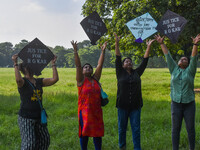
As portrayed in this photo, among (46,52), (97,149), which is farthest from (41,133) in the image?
(46,52)

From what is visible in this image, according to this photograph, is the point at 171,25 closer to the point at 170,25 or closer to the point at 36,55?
the point at 170,25

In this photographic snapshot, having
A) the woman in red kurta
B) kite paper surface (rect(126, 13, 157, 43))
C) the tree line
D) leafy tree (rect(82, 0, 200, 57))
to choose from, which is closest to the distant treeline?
the tree line

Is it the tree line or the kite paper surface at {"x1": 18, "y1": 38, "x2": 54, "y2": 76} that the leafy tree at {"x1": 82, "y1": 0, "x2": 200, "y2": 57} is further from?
the tree line

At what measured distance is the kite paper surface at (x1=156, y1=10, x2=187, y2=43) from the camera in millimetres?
5145

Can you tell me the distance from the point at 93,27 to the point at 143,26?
Answer: 1223 millimetres

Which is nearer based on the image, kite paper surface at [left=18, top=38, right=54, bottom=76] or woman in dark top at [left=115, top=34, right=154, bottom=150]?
kite paper surface at [left=18, top=38, right=54, bottom=76]

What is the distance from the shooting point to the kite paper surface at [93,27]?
5.07 m

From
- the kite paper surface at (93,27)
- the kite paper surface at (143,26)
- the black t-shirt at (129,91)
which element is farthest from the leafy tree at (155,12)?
the black t-shirt at (129,91)

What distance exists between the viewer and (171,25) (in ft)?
17.2

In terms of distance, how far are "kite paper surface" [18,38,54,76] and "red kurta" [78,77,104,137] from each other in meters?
0.78

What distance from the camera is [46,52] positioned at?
4.20 metres

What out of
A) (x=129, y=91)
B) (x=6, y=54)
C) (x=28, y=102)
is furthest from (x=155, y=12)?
(x=6, y=54)

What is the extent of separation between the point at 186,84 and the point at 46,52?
8.47 ft

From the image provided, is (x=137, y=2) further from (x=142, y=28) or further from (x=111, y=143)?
(x=111, y=143)
